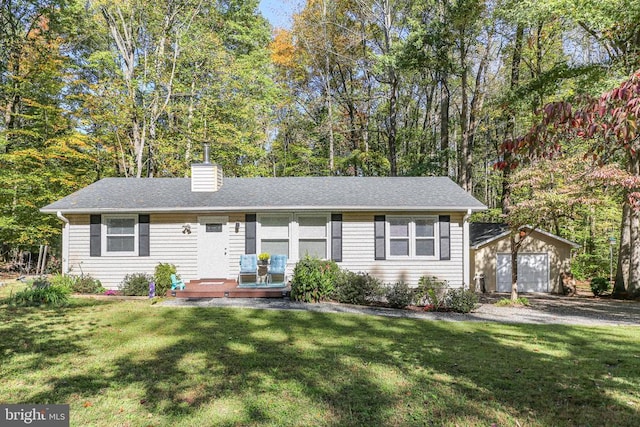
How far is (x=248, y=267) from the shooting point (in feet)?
36.9

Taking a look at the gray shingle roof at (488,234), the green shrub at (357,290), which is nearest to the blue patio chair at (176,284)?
the green shrub at (357,290)

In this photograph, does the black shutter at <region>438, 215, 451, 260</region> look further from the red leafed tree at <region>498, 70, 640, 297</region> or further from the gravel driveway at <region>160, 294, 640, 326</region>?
the red leafed tree at <region>498, 70, 640, 297</region>

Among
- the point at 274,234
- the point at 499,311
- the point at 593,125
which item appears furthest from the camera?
the point at 274,234

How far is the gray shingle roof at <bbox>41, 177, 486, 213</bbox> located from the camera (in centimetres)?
1125

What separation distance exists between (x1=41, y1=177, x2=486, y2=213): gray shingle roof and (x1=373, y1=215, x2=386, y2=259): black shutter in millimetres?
483

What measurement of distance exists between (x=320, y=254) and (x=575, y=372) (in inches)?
303

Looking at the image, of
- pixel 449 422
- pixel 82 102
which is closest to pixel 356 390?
pixel 449 422

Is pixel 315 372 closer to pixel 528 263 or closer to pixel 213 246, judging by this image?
pixel 213 246

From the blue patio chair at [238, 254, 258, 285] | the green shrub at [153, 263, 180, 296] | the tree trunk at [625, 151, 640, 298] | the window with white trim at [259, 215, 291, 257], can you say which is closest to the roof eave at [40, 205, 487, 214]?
the window with white trim at [259, 215, 291, 257]

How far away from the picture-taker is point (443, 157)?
60.4 ft

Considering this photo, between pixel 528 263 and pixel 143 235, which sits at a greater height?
pixel 143 235

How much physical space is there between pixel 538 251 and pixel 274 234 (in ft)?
35.5

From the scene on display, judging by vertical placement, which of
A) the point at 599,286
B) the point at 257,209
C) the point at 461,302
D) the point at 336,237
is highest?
the point at 257,209

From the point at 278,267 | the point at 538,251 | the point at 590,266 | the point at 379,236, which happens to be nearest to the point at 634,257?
the point at 538,251
